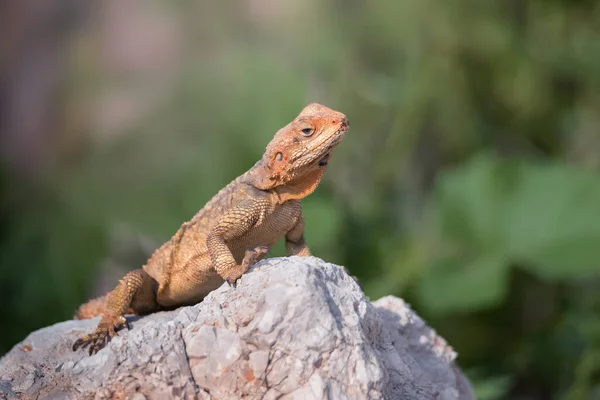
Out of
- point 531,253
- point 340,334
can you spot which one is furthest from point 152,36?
point 340,334

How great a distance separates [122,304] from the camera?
3.56 metres

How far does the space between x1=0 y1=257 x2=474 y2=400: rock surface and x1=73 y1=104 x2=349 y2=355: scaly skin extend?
14.6 inches

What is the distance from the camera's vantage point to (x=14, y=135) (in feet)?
26.3

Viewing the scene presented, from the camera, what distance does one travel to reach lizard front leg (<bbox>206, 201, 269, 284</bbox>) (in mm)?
3184

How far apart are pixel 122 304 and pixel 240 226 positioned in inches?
27.4

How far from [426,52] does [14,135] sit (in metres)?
4.57

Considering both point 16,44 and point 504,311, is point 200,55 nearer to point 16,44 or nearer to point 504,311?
point 16,44

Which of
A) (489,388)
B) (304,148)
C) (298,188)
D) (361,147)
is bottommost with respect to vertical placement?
(489,388)

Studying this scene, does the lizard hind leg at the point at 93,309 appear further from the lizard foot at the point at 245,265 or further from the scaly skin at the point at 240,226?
the lizard foot at the point at 245,265

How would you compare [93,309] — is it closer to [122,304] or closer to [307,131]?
[122,304]

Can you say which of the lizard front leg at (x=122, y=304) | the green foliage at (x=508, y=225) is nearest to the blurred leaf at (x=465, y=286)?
the green foliage at (x=508, y=225)

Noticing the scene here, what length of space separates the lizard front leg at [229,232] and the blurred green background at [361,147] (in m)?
1.83

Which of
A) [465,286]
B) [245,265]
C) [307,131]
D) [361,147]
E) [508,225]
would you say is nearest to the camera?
[245,265]

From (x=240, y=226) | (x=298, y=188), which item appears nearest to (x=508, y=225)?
(x=298, y=188)
